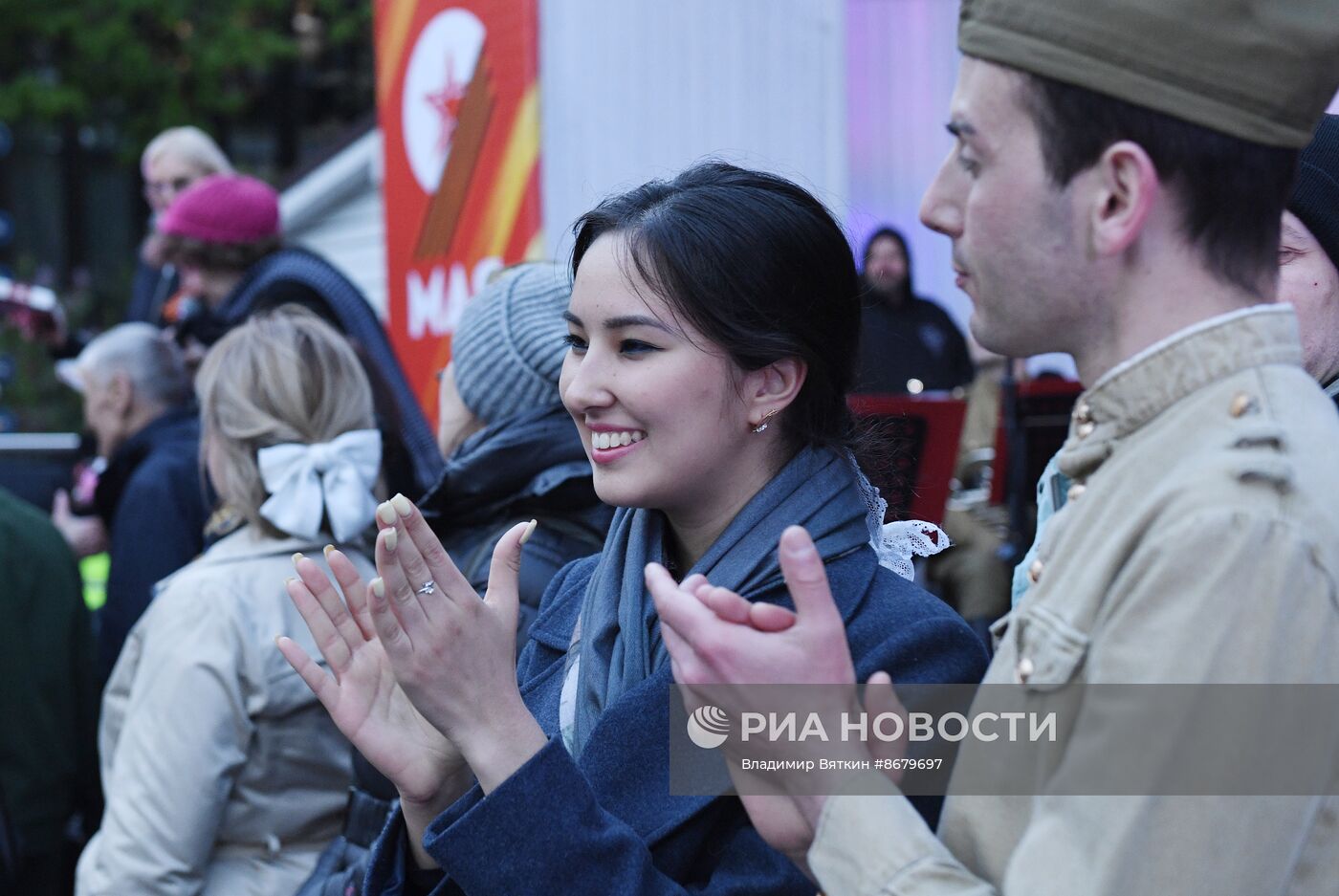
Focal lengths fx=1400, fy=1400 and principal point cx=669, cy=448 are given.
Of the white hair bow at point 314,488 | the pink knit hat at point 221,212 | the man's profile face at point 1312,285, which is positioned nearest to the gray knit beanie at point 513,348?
the white hair bow at point 314,488

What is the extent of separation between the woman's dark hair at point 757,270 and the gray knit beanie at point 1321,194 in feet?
2.86

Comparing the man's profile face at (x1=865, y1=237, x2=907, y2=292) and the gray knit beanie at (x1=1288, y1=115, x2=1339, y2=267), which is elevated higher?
the gray knit beanie at (x1=1288, y1=115, x2=1339, y2=267)

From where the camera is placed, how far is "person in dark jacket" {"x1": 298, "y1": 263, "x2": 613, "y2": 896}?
2771 millimetres

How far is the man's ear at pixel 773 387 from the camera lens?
2.07 m

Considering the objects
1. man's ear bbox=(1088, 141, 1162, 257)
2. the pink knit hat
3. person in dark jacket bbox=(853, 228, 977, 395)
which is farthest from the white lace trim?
the pink knit hat

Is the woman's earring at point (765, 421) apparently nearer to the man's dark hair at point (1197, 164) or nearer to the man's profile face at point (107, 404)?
the man's dark hair at point (1197, 164)

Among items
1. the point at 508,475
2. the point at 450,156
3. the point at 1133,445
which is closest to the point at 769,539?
the point at 1133,445

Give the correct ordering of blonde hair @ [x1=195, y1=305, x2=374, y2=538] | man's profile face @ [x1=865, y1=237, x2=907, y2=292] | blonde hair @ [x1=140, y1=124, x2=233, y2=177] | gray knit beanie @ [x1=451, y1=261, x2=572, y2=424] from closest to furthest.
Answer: gray knit beanie @ [x1=451, y1=261, x2=572, y2=424] → blonde hair @ [x1=195, y1=305, x2=374, y2=538] → blonde hair @ [x1=140, y1=124, x2=233, y2=177] → man's profile face @ [x1=865, y1=237, x2=907, y2=292]

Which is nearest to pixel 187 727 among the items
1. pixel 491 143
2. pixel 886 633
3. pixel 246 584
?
pixel 246 584

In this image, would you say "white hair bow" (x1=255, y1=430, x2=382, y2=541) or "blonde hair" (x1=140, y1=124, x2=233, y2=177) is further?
"blonde hair" (x1=140, y1=124, x2=233, y2=177)

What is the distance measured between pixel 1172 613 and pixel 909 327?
5.18m

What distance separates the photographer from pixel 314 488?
326cm

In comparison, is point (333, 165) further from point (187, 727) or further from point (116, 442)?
point (187, 727)

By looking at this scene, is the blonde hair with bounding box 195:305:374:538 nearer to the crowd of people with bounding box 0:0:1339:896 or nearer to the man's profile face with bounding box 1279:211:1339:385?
the crowd of people with bounding box 0:0:1339:896
